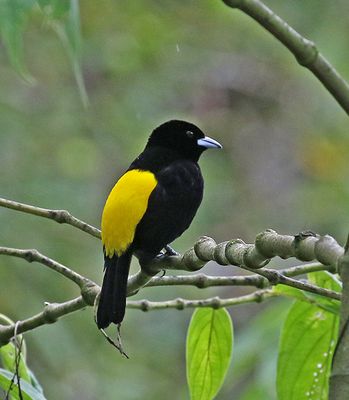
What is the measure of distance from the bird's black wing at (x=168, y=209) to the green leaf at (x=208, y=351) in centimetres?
40

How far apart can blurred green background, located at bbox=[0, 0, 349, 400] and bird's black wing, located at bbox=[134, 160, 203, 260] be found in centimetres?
236

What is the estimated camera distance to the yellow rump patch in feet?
10.1

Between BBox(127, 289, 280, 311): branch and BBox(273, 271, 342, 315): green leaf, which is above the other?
BBox(127, 289, 280, 311): branch

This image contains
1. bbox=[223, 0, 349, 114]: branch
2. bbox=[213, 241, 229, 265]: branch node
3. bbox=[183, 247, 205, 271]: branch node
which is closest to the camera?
bbox=[223, 0, 349, 114]: branch

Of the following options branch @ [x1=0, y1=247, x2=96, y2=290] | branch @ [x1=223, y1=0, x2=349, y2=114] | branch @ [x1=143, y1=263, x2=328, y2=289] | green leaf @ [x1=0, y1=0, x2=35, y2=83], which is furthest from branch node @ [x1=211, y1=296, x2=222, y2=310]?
branch @ [x1=223, y1=0, x2=349, y2=114]

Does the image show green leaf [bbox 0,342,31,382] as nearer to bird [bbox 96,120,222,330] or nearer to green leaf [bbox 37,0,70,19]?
bird [bbox 96,120,222,330]

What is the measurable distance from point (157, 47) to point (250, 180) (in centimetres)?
224

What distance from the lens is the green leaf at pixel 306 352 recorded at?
2441 millimetres

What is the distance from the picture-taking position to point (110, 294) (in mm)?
2561

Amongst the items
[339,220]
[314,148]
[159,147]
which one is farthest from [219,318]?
[314,148]

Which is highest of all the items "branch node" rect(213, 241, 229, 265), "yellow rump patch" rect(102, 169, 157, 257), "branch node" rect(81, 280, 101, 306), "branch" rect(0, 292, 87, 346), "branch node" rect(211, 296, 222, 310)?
"yellow rump patch" rect(102, 169, 157, 257)

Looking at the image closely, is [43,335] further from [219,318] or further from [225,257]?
[225,257]

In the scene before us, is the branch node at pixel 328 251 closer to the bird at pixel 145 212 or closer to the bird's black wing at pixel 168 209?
the bird at pixel 145 212

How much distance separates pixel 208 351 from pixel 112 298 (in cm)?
30
